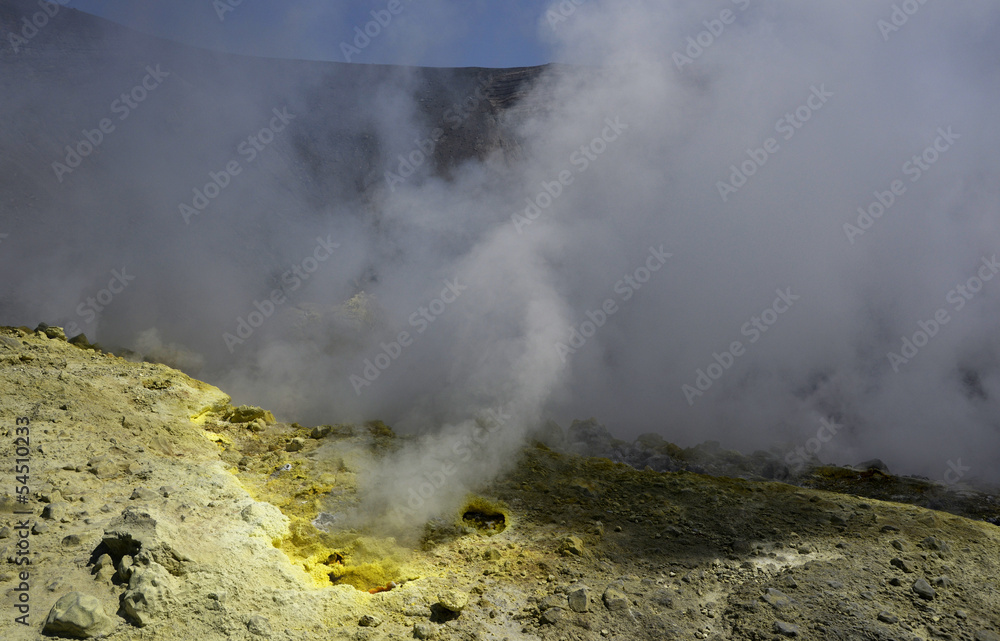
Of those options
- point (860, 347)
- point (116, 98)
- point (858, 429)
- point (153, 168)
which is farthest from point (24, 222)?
point (860, 347)

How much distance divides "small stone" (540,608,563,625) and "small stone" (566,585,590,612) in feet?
0.36

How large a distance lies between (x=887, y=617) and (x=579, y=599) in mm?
2257

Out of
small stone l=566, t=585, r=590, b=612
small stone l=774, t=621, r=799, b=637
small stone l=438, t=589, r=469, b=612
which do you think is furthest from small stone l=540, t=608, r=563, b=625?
small stone l=774, t=621, r=799, b=637

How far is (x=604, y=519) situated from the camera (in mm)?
5500

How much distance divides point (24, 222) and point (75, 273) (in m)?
1.87

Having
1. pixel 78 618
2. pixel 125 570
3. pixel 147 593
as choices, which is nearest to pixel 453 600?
pixel 147 593

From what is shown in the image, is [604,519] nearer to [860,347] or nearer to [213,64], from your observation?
[860,347]

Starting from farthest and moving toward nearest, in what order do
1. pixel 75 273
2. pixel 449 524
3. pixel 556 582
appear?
pixel 75 273
pixel 449 524
pixel 556 582

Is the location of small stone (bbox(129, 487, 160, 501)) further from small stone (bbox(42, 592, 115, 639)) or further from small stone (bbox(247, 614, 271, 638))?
small stone (bbox(247, 614, 271, 638))

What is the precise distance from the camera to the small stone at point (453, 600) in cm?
394

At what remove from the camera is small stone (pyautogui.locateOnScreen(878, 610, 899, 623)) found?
3.96 meters

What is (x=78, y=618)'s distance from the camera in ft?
9.86

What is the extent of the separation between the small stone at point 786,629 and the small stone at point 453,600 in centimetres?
228

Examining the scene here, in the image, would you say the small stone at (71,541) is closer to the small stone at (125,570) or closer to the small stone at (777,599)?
the small stone at (125,570)
